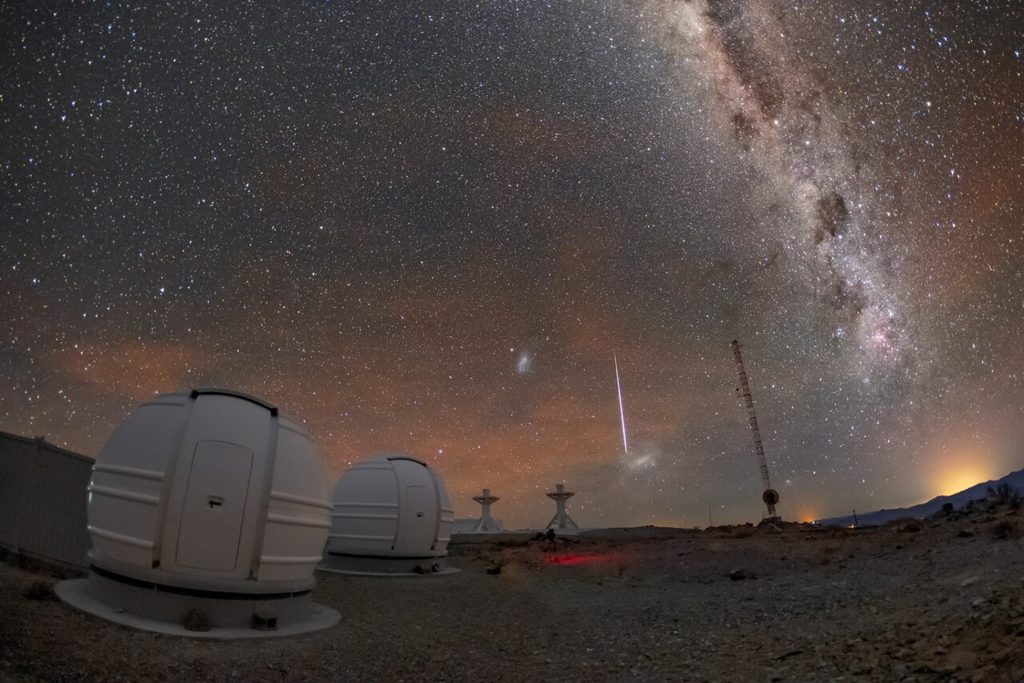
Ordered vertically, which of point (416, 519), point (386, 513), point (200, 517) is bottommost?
point (200, 517)

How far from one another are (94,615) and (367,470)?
42.6 feet

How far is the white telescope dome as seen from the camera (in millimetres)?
9461

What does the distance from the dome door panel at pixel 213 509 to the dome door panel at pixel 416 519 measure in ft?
36.6

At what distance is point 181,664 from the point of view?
7.32 metres

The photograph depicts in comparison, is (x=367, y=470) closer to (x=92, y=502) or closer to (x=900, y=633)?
(x=92, y=502)

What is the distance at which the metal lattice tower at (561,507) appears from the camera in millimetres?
A: 66125

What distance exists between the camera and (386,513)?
2053cm

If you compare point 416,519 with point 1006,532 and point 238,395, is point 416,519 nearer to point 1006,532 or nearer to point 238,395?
point 238,395

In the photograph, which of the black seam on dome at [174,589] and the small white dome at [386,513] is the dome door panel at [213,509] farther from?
the small white dome at [386,513]

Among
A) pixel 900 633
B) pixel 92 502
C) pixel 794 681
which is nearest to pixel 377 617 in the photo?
pixel 92 502

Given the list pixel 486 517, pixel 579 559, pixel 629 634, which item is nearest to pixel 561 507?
pixel 486 517

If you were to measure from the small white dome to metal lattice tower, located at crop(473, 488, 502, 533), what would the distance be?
1715 inches

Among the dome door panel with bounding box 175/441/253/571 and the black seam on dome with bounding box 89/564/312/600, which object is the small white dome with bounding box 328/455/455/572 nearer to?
the black seam on dome with bounding box 89/564/312/600

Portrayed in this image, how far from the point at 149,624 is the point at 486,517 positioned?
5864cm
